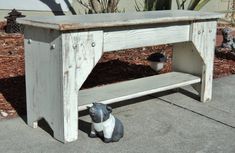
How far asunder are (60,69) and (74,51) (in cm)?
17

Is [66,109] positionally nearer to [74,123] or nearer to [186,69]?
[74,123]

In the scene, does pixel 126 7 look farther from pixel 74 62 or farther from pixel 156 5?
pixel 74 62

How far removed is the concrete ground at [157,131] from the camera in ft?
11.3

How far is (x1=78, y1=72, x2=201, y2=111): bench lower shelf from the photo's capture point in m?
3.79

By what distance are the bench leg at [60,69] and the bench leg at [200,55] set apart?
4.12ft

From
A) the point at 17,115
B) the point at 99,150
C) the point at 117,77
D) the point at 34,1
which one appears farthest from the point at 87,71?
the point at 34,1

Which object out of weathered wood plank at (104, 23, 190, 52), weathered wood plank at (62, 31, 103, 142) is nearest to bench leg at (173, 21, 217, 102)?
weathered wood plank at (104, 23, 190, 52)

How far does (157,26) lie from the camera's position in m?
3.84

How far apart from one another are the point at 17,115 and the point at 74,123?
2.84ft

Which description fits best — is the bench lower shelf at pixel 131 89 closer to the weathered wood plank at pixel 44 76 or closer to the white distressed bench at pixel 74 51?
the white distressed bench at pixel 74 51

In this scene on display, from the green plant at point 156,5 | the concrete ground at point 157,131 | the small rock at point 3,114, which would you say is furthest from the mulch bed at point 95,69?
the green plant at point 156,5

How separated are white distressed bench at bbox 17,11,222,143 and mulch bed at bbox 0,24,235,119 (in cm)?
71

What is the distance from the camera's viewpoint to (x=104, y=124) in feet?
11.2

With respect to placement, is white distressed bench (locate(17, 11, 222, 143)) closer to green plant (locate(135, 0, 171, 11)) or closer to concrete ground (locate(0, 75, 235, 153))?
concrete ground (locate(0, 75, 235, 153))
